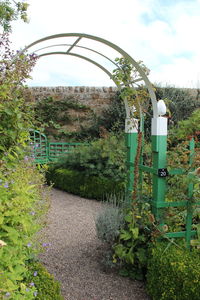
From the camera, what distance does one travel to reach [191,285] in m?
2.42

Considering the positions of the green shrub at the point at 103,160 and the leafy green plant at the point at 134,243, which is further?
the green shrub at the point at 103,160

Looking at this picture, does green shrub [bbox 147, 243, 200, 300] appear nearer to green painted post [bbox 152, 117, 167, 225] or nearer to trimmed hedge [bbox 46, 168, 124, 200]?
green painted post [bbox 152, 117, 167, 225]

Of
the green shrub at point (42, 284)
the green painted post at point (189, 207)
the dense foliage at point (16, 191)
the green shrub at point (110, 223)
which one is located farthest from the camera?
the green shrub at point (110, 223)

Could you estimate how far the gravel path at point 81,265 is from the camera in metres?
2.75

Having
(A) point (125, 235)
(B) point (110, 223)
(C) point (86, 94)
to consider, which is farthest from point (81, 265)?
(C) point (86, 94)

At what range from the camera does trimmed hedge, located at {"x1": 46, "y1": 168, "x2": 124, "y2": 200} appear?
5.71 m

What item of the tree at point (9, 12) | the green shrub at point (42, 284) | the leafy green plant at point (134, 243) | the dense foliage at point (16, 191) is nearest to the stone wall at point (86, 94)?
the tree at point (9, 12)

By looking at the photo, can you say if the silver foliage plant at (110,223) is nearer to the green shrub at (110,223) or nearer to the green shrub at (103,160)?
the green shrub at (110,223)

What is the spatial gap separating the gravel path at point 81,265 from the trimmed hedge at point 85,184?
104cm

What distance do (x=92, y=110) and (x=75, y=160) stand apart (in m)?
3.03

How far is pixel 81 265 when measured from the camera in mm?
3184

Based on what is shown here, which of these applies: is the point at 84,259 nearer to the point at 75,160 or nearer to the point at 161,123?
the point at 161,123

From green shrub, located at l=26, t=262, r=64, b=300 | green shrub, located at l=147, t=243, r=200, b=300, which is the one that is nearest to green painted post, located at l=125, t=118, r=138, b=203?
green shrub, located at l=147, t=243, r=200, b=300

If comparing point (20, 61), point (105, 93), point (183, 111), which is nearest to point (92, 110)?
point (105, 93)
